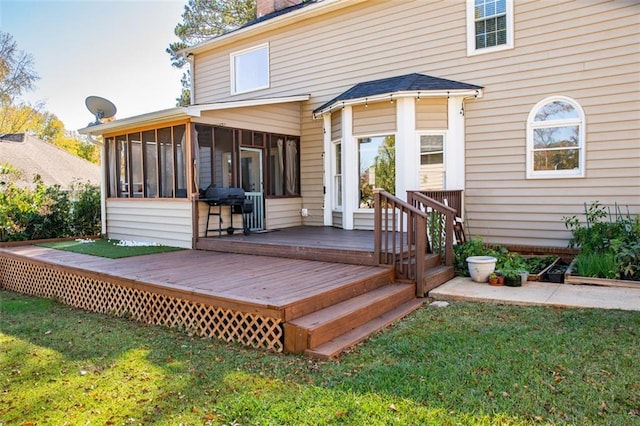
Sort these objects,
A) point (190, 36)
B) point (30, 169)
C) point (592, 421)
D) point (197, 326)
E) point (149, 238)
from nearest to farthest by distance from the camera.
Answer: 1. point (592, 421)
2. point (197, 326)
3. point (149, 238)
4. point (30, 169)
5. point (190, 36)

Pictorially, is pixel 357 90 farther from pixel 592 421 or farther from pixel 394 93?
pixel 592 421

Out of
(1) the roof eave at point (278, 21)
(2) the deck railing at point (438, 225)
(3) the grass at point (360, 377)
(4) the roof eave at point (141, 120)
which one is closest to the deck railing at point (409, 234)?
(2) the deck railing at point (438, 225)

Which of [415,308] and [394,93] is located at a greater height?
[394,93]

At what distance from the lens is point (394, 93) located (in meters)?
7.66

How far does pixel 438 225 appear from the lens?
659cm

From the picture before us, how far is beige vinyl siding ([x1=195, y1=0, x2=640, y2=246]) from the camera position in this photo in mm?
6688

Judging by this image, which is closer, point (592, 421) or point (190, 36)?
point (592, 421)

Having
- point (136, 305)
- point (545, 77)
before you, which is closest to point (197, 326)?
point (136, 305)

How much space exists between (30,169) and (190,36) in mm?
9561

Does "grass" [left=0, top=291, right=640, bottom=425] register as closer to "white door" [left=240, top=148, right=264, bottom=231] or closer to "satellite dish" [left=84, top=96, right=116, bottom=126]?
"white door" [left=240, top=148, right=264, bottom=231]

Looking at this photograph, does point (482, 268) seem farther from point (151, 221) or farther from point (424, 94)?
point (151, 221)

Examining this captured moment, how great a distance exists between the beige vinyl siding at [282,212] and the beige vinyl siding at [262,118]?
160 centimetres

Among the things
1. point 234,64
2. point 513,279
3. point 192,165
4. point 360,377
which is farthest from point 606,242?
point 234,64

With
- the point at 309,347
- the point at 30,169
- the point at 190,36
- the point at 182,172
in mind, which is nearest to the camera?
the point at 309,347
